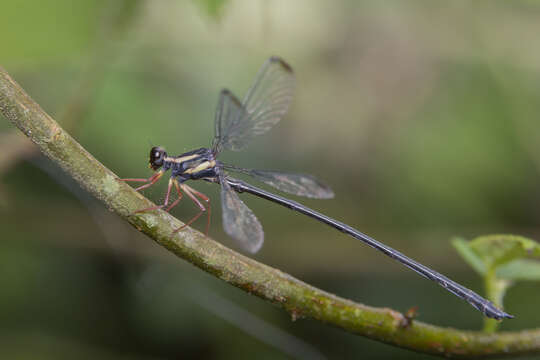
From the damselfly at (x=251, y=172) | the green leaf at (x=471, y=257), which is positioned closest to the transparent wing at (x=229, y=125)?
the damselfly at (x=251, y=172)

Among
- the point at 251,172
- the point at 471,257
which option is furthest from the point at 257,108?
the point at 471,257

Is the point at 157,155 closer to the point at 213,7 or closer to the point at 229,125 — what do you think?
the point at 229,125

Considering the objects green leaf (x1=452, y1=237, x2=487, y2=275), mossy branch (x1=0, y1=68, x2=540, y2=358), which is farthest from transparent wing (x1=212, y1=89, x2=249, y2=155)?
green leaf (x1=452, y1=237, x2=487, y2=275)

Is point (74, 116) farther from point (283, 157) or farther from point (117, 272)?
point (283, 157)

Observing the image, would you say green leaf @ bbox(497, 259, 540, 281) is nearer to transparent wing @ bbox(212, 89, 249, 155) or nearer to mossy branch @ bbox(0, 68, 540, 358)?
mossy branch @ bbox(0, 68, 540, 358)

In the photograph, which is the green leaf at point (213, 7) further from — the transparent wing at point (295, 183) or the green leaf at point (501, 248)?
the green leaf at point (501, 248)

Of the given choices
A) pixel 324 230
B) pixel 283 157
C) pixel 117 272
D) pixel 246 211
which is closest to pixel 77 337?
pixel 117 272
